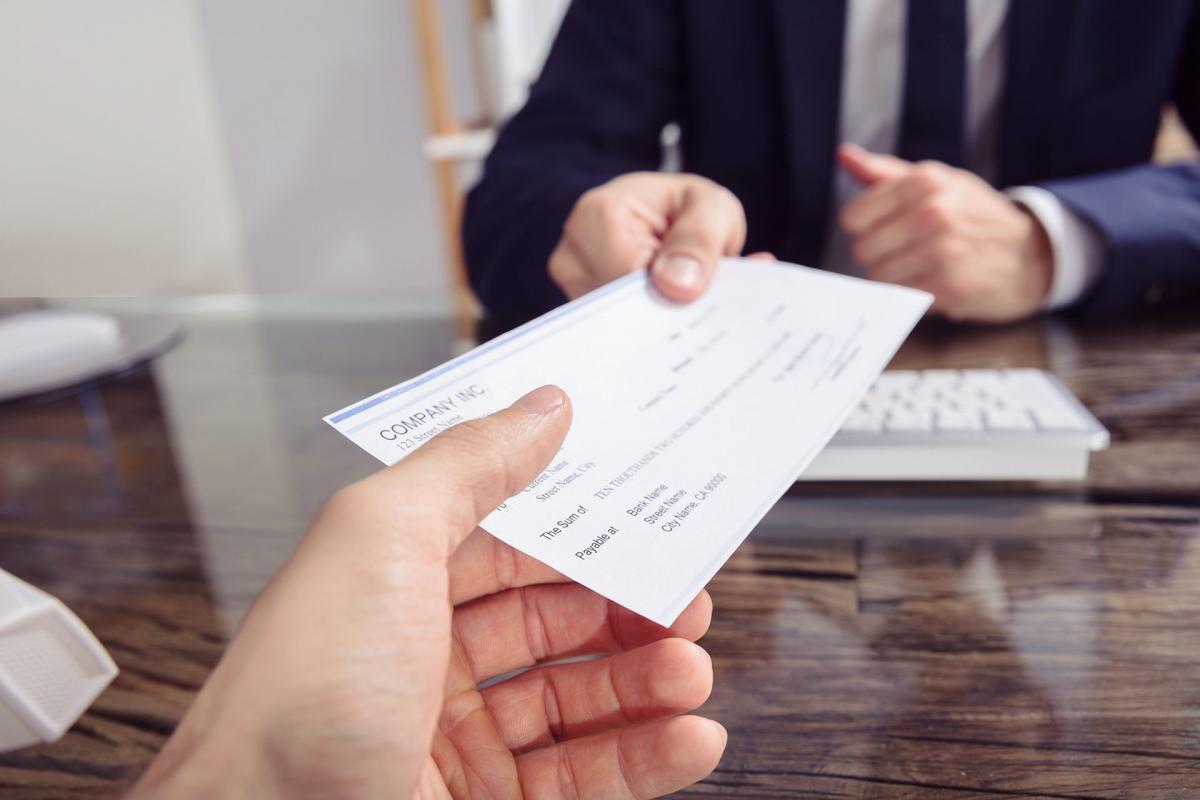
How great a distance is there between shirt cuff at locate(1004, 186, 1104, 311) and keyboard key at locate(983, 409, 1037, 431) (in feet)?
1.08

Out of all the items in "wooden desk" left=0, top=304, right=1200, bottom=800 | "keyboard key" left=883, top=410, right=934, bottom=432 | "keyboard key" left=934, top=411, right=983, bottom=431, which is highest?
"keyboard key" left=934, top=411, right=983, bottom=431

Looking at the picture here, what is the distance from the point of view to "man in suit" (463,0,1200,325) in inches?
26.0

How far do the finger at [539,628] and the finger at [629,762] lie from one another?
0.14 ft

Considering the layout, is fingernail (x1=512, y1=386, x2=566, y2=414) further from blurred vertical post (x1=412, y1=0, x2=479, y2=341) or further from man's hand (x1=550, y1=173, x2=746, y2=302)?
blurred vertical post (x1=412, y1=0, x2=479, y2=341)

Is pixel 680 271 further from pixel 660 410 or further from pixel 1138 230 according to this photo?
pixel 1138 230

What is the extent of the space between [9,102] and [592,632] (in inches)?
70.6

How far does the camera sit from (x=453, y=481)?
240mm

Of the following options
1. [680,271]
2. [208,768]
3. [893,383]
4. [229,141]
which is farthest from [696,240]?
[229,141]

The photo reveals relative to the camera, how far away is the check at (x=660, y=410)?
26cm

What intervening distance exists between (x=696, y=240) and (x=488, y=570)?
24 cm

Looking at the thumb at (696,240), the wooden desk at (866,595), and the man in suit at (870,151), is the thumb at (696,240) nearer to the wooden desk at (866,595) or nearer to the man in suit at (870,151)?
the man in suit at (870,151)

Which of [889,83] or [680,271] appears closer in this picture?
[680,271]

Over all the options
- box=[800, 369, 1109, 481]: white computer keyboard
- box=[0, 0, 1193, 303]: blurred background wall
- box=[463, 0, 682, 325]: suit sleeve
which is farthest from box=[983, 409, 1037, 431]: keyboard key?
box=[0, 0, 1193, 303]: blurred background wall

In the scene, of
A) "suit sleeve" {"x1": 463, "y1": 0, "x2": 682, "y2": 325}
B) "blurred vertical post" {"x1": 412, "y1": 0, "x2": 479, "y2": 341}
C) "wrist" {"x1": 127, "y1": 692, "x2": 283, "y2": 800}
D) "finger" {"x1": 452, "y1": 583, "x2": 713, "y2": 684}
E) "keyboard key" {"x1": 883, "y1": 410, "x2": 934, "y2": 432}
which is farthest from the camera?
"blurred vertical post" {"x1": 412, "y1": 0, "x2": 479, "y2": 341}
